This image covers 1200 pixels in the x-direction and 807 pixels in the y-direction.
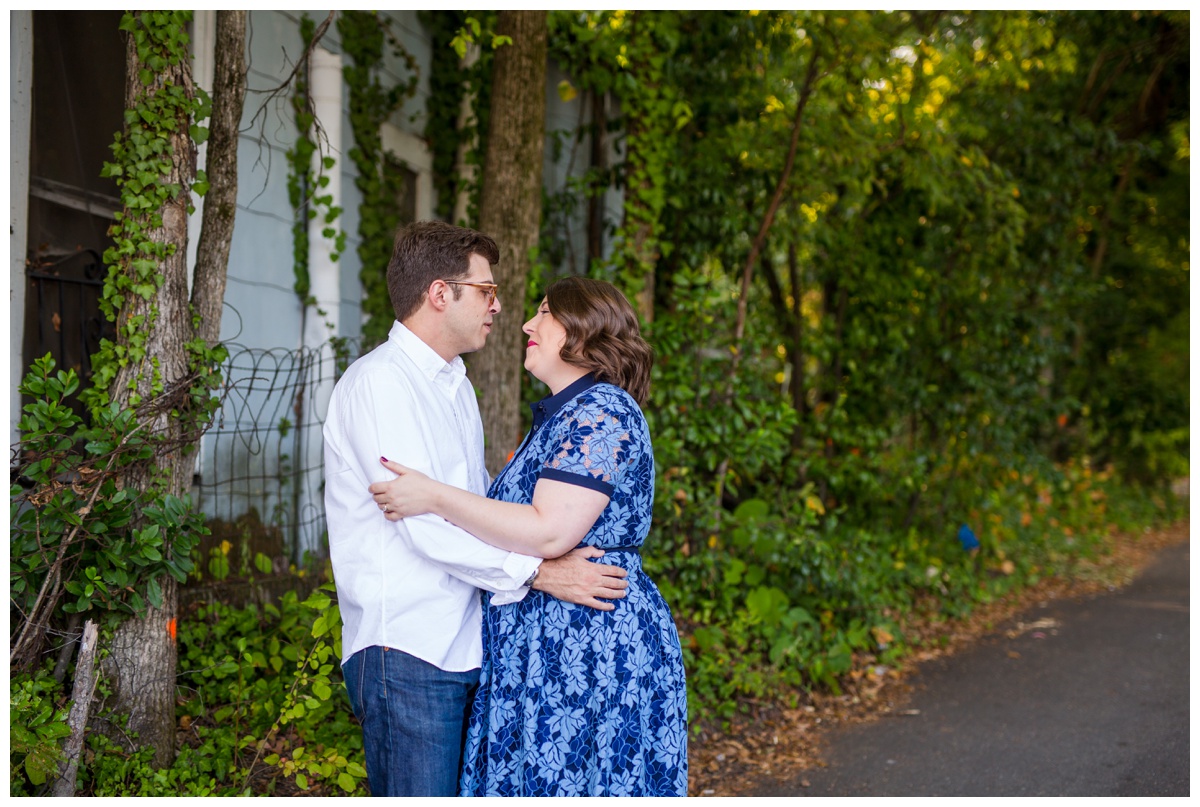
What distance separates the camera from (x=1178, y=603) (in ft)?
25.8

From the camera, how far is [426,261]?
8.18 ft

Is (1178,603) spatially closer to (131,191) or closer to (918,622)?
(918,622)

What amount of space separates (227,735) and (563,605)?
192 cm

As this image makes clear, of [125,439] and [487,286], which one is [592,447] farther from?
[125,439]

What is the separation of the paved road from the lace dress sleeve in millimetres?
Answer: 2538

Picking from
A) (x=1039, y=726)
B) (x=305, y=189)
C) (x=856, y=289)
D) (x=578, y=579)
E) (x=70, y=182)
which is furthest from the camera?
(x=856, y=289)

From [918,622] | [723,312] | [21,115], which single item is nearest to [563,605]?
[21,115]

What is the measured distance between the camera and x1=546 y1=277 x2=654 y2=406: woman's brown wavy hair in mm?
2471

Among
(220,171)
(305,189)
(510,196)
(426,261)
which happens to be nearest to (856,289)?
(510,196)

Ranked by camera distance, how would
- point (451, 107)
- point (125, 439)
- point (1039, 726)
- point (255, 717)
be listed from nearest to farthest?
point (125, 439), point (255, 717), point (1039, 726), point (451, 107)

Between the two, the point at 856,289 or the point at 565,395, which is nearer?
the point at 565,395

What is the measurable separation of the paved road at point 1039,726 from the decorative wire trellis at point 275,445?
2.87m

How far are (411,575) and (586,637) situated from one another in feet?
1.54

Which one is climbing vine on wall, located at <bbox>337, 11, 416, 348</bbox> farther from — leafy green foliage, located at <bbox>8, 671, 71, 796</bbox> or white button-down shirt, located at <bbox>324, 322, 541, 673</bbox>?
white button-down shirt, located at <bbox>324, 322, 541, 673</bbox>
